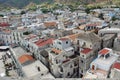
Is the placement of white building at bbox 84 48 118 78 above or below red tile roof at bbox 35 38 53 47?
below

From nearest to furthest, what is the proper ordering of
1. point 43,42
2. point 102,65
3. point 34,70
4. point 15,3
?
point 102,65
point 34,70
point 43,42
point 15,3

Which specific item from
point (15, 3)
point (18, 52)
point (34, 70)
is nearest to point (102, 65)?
point (34, 70)

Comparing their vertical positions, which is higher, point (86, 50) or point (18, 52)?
point (86, 50)

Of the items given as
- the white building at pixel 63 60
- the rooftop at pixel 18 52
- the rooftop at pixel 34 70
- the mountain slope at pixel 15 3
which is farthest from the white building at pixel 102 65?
the mountain slope at pixel 15 3

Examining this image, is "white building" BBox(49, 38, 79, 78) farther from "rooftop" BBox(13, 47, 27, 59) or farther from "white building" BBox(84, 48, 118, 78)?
"rooftop" BBox(13, 47, 27, 59)

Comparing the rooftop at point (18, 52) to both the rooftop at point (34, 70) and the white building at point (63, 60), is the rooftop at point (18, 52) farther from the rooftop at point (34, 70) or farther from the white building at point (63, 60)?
the white building at point (63, 60)

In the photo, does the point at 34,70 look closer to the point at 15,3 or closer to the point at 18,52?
the point at 18,52

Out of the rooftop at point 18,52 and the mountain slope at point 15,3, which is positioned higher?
the mountain slope at point 15,3

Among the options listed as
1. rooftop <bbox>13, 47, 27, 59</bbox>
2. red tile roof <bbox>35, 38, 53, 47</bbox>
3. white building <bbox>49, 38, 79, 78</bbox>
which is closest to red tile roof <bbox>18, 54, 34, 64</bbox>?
rooftop <bbox>13, 47, 27, 59</bbox>

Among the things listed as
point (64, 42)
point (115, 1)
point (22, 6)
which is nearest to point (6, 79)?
point (64, 42)

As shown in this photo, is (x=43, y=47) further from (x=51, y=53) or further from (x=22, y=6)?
(x=22, y=6)

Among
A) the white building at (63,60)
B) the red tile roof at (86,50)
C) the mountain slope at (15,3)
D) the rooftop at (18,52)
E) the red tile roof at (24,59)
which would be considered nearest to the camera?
the red tile roof at (86,50)

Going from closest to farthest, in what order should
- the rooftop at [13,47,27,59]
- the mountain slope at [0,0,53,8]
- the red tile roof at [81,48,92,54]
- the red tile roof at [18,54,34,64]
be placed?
the red tile roof at [81,48,92,54] < the red tile roof at [18,54,34,64] < the rooftop at [13,47,27,59] < the mountain slope at [0,0,53,8]
